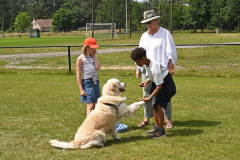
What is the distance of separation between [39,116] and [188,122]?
3346 mm

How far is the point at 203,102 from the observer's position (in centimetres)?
855

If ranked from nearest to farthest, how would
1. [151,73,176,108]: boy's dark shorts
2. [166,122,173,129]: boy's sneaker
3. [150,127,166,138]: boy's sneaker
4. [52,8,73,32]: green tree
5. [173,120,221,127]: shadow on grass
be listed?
[151,73,176,108]: boy's dark shorts
[150,127,166,138]: boy's sneaker
[166,122,173,129]: boy's sneaker
[173,120,221,127]: shadow on grass
[52,8,73,32]: green tree

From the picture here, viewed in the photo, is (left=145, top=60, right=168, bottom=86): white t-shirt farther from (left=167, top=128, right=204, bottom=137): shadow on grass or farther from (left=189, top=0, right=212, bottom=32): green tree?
(left=189, top=0, right=212, bottom=32): green tree

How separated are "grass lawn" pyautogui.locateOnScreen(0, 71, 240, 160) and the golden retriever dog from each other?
0.12 metres

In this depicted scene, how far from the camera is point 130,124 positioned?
671 centimetres

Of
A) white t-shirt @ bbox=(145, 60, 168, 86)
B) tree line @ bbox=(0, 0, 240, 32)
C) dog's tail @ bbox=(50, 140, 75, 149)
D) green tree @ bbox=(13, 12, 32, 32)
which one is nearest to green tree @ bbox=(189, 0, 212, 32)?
tree line @ bbox=(0, 0, 240, 32)

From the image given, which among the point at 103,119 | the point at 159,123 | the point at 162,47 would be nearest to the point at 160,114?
the point at 159,123

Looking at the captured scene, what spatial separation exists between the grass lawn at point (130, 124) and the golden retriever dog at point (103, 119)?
0.41ft

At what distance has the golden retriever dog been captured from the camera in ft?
16.5

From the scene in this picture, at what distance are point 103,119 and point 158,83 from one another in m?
1.05

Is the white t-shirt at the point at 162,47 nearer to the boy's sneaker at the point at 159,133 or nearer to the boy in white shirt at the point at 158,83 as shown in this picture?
the boy in white shirt at the point at 158,83

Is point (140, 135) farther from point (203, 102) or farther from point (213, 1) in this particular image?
point (213, 1)

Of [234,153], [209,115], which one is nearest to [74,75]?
[209,115]

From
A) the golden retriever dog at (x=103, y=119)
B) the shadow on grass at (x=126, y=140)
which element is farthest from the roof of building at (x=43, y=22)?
the golden retriever dog at (x=103, y=119)
